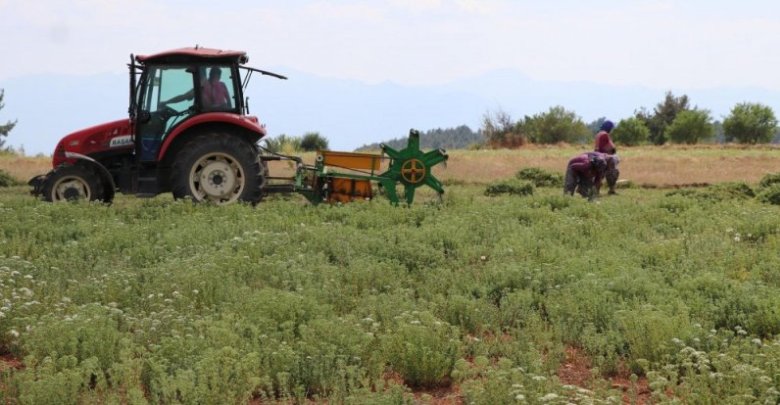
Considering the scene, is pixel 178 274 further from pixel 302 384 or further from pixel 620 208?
pixel 620 208

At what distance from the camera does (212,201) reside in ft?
47.8

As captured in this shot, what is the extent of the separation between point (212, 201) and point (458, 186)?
7792 mm

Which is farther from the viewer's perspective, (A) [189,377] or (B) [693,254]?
(B) [693,254]

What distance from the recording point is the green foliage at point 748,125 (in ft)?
185

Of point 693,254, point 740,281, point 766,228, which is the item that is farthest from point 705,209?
point 740,281

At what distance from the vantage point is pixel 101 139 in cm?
1537

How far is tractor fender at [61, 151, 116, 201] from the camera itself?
14916 millimetres

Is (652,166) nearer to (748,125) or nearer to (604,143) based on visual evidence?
(604,143)

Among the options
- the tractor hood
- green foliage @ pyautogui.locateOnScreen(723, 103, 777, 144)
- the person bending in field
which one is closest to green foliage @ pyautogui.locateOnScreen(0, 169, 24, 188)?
the tractor hood

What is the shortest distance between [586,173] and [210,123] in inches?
260

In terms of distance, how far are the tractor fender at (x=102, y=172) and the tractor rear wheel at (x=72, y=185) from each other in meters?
0.12

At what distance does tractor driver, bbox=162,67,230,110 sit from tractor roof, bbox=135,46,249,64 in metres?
0.23

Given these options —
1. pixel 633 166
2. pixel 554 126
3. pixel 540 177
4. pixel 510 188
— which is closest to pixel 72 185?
pixel 510 188

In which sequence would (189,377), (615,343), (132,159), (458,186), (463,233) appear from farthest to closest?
(458,186)
(132,159)
(463,233)
(615,343)
(189,377)
